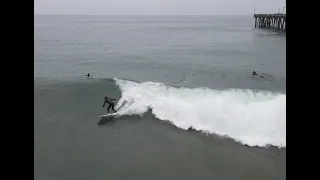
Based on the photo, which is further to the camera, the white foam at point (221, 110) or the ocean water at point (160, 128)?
the white foam at point (221, 110)

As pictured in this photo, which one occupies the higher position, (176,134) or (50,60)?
(50,60)

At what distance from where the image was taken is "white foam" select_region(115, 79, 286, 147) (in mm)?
15781

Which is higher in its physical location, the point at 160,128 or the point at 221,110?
the point at 221,110

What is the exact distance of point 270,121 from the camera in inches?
656

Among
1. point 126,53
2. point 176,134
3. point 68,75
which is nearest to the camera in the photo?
point 176,134

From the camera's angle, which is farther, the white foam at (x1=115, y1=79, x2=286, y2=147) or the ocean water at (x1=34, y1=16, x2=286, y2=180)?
the white foam at (x1=115, y1=79, x2=286, y2=147)

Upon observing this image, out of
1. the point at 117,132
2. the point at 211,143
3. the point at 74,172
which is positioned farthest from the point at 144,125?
the point at 74,172

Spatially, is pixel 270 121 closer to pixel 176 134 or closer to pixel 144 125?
pixel 176 134

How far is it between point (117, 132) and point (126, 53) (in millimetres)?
31144

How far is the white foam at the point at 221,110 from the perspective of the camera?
15.8 meters

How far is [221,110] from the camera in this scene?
18.0 meters

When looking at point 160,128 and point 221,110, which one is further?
point 221,110

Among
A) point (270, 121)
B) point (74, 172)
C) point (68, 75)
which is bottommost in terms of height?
point (74, 172)
